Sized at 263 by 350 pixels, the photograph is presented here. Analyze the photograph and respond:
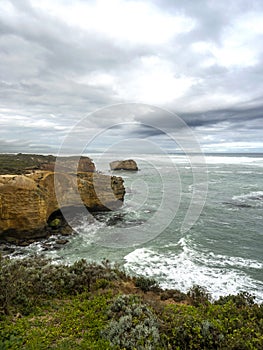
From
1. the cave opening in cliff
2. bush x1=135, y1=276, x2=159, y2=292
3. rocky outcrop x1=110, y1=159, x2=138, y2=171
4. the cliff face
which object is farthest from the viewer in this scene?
rocky outcrop x1=110, y1=159, x2=138, y2=171

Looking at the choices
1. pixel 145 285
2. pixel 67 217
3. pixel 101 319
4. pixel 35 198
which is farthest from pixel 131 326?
pixel 67 217

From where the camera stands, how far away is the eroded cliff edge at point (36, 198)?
14672mm

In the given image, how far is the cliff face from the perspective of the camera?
1466 centimetres

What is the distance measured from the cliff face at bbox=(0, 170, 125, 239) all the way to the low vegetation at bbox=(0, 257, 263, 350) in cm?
768

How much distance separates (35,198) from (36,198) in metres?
0.06

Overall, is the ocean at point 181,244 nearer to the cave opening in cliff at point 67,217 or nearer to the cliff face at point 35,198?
the cave opening in cliff at point 67,217

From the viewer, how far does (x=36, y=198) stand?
15203 millimetres

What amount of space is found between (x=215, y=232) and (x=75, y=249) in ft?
32.9

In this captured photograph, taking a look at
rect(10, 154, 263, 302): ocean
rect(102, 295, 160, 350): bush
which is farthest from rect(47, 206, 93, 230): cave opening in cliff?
rect(102, 295, 160, 350): bush

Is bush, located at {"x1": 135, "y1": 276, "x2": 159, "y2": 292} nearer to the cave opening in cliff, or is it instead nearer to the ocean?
the ocean

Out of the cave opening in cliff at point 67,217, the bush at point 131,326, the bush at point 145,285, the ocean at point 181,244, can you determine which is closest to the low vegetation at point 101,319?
the bush at point 131,326

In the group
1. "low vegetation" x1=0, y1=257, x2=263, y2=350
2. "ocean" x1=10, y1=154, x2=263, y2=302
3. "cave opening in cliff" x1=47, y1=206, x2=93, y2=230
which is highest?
"low vegetation" x1=0, y1=257, x2=263, y2=350

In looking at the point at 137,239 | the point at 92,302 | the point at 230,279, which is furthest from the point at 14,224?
the point at 230,279

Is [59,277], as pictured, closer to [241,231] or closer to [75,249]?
[75,249]
